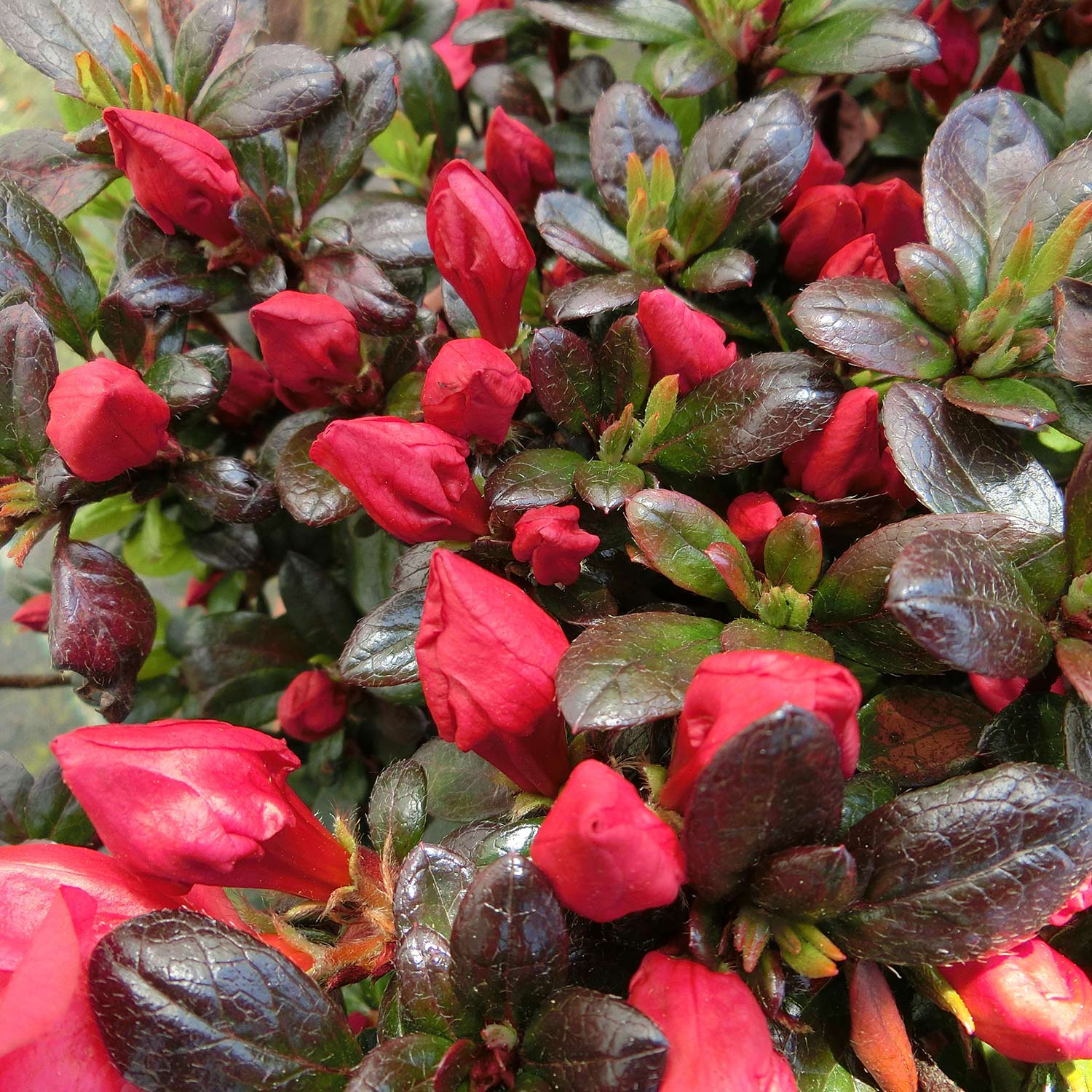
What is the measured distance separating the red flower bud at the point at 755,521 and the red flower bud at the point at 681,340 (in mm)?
107

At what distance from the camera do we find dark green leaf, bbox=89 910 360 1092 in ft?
1.65

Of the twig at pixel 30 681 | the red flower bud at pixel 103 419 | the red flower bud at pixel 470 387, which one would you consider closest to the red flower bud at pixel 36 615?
the twig at pixel 30 681

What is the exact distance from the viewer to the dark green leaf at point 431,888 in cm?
59

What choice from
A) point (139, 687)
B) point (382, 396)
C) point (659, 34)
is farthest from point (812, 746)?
point (139, 687)

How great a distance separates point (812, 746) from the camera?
1.47ft

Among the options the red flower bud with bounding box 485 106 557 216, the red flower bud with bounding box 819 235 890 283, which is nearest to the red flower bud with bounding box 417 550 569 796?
the red flower bud with bounding box 819 235 890 283

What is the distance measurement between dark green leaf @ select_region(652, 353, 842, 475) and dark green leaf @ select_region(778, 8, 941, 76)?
33cm

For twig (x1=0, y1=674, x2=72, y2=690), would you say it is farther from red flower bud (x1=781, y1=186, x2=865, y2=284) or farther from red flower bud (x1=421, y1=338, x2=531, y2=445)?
red flower bud (x1=781, y1=186, x2=865, y2=284)

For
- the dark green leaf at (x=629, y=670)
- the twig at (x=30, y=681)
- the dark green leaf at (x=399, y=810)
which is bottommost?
the twig at (x=30, y=681)

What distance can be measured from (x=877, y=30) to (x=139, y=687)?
43.0 inches

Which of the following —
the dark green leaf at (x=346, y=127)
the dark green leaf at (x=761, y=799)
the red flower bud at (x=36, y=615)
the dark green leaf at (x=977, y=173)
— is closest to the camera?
the dark green leaf at (x=761, y=799)

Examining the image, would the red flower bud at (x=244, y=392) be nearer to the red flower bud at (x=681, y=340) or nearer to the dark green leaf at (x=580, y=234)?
the dark green leaf at (x=580, y=234)

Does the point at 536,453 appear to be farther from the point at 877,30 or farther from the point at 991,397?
the point at 877,30

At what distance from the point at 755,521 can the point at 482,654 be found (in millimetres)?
280
